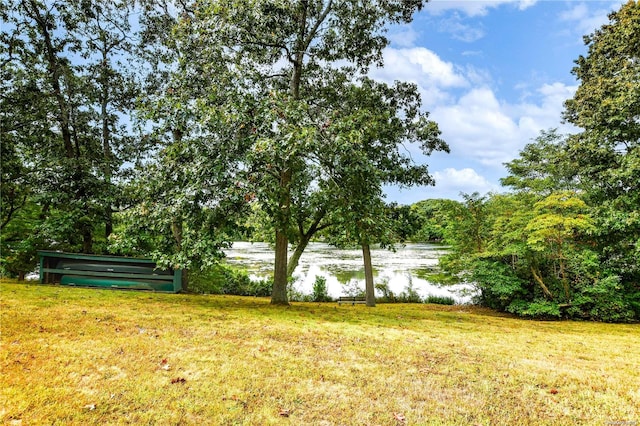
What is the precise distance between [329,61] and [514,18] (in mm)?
4298

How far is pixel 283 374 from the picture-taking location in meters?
3.45

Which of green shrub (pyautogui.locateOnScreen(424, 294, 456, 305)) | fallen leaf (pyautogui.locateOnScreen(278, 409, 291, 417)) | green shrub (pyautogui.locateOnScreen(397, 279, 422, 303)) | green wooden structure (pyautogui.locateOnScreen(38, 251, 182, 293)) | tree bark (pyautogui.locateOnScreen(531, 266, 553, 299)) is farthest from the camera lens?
green shrub (pyautogui.locateOnScreen(424, 294, 456, 305))

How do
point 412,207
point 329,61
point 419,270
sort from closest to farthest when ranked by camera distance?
point 329,61 → point 412,207 → point 419,270

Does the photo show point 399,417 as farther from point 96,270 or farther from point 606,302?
point 606,302

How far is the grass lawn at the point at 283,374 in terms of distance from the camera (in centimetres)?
268

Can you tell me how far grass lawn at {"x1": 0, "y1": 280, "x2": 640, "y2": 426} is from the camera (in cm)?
268

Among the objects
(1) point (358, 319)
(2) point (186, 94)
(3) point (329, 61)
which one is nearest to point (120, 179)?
(2) point (186, 94)

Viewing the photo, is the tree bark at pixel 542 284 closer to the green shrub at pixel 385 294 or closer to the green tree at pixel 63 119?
the green shrub at pixel 385 294

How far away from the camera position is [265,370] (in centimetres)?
352

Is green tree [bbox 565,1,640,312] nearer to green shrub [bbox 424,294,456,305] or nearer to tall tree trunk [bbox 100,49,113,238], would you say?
green shrub [bbox 424,294,456,305]

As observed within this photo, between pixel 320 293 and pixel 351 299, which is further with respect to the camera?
pixel 320 293

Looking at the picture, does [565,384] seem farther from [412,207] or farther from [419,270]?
[419,270]

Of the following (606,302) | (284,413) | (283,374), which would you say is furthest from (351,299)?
(284,413)

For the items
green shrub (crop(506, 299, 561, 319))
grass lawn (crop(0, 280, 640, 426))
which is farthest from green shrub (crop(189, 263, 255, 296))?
green shrub (crop(506, 299, 561, 319))
